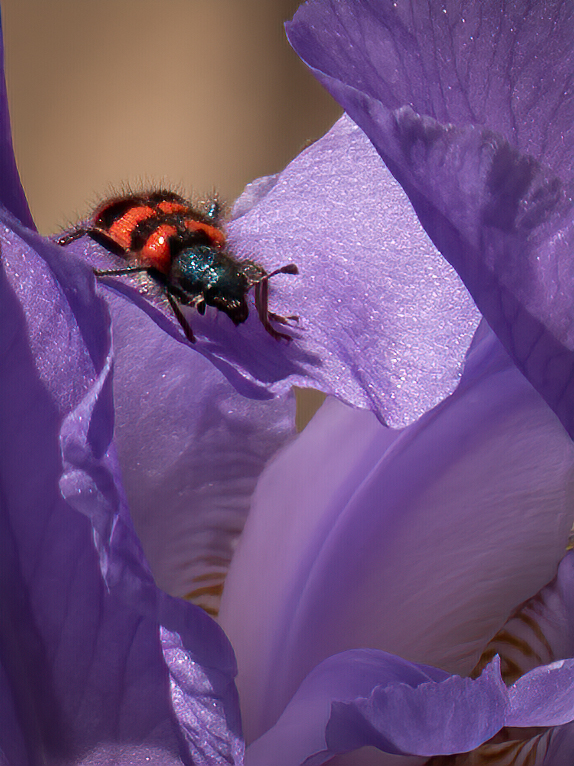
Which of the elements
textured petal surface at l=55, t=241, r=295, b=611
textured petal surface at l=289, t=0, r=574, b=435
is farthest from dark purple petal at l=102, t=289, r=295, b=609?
textured petal surface at l=289, t=0, r=574, b=435

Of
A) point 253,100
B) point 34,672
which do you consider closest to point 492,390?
point 34,672

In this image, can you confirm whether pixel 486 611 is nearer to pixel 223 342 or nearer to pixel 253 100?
pixel 223 342

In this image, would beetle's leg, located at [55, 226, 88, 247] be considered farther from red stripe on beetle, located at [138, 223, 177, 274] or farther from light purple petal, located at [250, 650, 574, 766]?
light purple petal, located at [250, 650, 574, 766]

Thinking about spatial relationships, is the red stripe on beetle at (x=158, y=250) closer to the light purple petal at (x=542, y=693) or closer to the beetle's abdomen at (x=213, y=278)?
the beetle's abdomen at (x=213, y=278)

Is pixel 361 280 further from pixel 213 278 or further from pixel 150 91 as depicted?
pixel 150 91

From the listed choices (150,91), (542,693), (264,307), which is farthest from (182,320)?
(150,91)

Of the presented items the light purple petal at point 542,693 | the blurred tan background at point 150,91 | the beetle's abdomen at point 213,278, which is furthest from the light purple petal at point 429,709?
the blurred tan background at point 150,91
